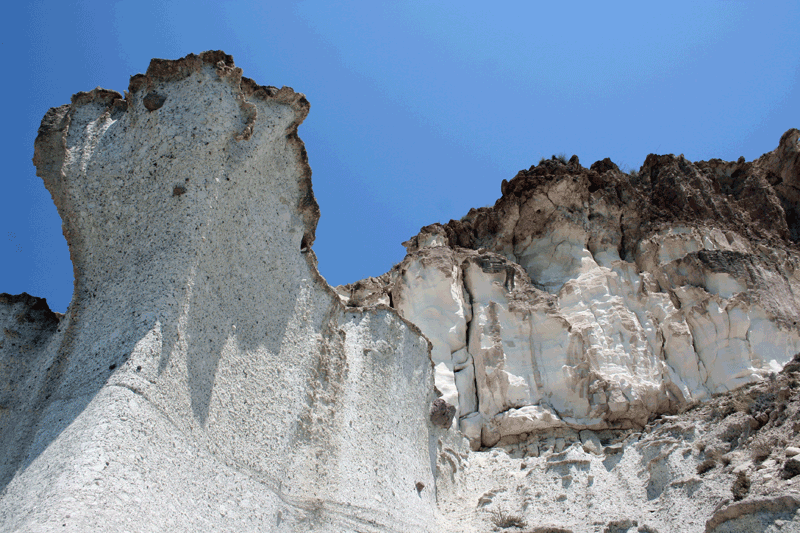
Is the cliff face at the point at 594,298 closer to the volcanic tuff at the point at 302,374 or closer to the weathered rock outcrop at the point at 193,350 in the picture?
the volcanic tuff at the point at 302,374

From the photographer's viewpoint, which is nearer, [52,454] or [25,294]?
[52,454]

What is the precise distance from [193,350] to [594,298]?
375 inches

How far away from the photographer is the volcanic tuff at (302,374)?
5.53 meters

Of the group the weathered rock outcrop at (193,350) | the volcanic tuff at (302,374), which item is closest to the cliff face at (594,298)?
the volcanic tuff at (302,374)

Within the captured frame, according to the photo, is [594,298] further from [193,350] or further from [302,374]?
[193,350]

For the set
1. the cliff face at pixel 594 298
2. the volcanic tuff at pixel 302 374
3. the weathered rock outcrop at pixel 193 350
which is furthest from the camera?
the cliff face at pixel 594 298

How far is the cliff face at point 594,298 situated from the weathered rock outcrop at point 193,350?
108 inches

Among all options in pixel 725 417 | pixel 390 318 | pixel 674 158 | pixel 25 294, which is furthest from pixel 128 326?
pixel 674 158

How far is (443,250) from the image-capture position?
13.6 m

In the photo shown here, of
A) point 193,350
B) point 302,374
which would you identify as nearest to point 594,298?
point 302,374

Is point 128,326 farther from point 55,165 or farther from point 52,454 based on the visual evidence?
point 55,165

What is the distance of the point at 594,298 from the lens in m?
13.5

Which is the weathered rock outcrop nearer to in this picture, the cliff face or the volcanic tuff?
the volcanic tuff

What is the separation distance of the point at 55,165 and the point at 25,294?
4.86 ft
